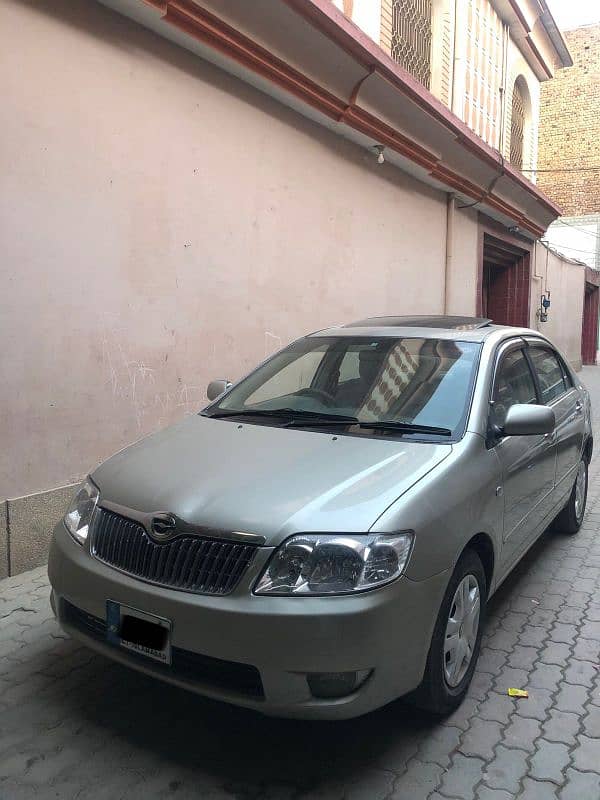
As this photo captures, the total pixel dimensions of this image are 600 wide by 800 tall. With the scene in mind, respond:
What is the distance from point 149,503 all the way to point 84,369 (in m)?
2.46

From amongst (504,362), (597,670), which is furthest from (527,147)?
(597,670)

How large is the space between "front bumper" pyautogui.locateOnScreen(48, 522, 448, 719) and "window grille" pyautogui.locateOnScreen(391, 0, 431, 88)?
8976mm

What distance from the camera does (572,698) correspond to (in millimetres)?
3023

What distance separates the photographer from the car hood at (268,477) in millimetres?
2457

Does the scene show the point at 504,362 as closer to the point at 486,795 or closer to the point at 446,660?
the point at 446,660

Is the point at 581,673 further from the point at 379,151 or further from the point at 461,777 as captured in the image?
the point at 379,151

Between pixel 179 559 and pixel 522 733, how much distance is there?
1552mm

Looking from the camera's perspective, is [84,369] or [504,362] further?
[84,369]

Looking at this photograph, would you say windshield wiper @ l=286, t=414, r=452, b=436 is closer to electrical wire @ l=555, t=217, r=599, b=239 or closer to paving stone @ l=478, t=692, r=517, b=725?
paving stone @ l=478, t=692, r=517, b=725

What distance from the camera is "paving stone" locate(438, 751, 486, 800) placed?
240 cm

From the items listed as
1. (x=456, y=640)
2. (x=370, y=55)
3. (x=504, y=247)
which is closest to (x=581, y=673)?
(x=456, y=640)

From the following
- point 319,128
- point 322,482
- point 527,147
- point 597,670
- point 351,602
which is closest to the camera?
point 351,602

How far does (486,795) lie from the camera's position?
2.38 m

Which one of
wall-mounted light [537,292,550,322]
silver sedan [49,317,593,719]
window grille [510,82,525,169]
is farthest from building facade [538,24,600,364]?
silver sedan [49,317,593,719]
